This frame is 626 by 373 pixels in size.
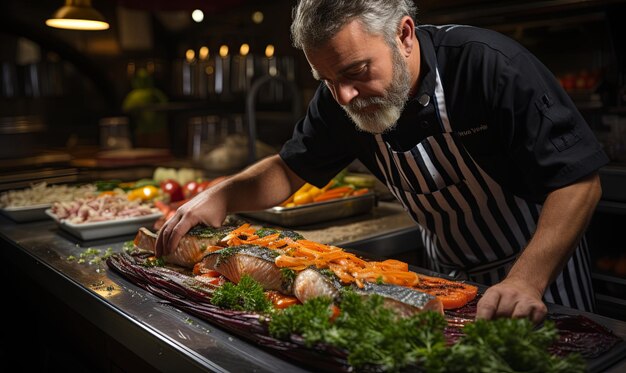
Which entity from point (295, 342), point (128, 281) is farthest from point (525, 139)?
point (128, 281)

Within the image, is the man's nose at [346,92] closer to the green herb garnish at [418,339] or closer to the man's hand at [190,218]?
the green herb garnish at [418,339]

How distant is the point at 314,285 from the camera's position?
1622mm

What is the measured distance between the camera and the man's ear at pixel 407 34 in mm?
1927

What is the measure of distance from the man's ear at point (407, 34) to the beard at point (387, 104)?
0.07m

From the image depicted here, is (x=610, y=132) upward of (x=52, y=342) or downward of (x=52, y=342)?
upward

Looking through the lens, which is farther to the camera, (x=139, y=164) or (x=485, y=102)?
(x=139, y=164)

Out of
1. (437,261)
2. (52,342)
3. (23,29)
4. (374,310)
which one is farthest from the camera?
(23,29)

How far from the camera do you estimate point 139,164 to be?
5.30m

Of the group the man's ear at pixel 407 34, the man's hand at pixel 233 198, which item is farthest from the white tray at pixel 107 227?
the man's ear at pixel 407 34

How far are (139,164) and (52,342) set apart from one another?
8.22 ft

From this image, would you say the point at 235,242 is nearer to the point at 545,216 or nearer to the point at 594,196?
Answer: the point at 545,216

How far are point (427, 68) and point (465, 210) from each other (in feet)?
1.83

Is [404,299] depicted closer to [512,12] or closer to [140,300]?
[140,300]

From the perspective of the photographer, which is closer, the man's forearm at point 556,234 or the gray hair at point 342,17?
the man's forearm at point 556,234
